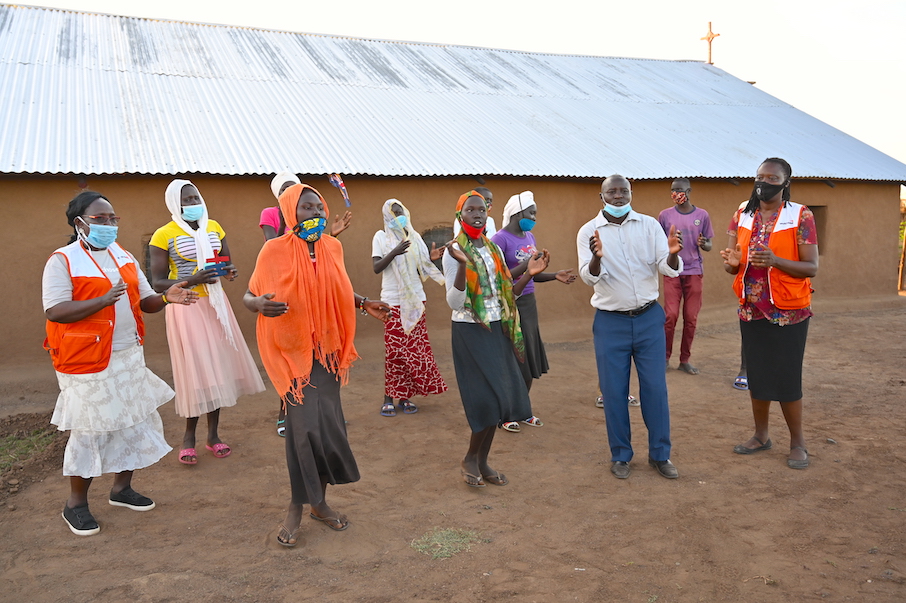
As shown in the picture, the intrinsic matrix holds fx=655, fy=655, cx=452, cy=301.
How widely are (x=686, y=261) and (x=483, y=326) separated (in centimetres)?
385

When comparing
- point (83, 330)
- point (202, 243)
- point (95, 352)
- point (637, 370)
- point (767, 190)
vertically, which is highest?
point (767, 190)

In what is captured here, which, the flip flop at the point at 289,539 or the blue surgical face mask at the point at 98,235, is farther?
the blue surgical face mask at the point at 98,235

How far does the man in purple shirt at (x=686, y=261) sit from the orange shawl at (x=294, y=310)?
449cm

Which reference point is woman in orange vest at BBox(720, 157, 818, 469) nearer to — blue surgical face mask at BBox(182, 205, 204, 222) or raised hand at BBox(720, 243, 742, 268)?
raised hand at BBox(720, 243, 742, 268)

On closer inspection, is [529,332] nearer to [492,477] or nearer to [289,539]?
[492,477]

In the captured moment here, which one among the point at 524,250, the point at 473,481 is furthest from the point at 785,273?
the point at 473,481

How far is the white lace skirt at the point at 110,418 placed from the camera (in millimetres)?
3717

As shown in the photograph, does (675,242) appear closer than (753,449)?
Yes

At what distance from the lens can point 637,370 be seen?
178 inches

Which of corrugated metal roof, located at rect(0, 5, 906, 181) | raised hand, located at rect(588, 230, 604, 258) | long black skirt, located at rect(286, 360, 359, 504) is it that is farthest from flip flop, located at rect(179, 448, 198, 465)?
corrugated metal roof, located at rect(0, 5, 906, 181)

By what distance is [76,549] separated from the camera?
12.0ft

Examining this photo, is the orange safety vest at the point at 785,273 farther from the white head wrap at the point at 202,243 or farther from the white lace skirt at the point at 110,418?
the white lace skirt at the point at 110,418

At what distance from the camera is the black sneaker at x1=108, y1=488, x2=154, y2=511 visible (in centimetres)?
412

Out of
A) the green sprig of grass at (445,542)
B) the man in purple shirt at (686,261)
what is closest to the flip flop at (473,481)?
the green sprig of grass at (445,542)
